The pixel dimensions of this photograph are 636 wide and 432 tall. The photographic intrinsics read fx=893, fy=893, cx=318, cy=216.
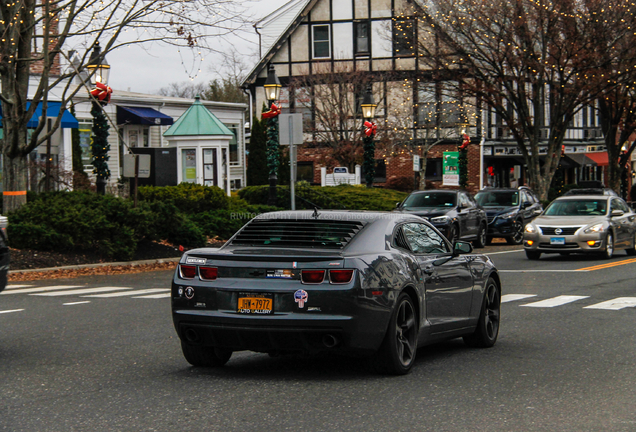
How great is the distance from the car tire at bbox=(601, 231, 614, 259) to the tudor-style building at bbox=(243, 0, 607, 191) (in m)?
26.3

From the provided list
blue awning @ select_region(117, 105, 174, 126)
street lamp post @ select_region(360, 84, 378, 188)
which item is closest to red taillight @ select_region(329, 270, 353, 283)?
street lamp post @ select_region(360, 84, 378, 188)

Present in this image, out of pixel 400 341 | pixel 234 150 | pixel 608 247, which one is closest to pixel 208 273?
pixel 400 341

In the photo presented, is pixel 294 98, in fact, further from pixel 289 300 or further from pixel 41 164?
pixel 289 300

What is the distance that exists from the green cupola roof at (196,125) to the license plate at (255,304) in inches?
1306

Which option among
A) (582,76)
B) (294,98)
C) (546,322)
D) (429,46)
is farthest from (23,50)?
(294,98)

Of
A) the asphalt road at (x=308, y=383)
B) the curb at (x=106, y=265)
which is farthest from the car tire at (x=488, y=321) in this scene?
the curb at (x=106, y=265)

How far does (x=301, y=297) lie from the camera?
704 cm

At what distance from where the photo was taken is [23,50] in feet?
67.5

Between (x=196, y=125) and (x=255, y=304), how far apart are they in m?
33.8

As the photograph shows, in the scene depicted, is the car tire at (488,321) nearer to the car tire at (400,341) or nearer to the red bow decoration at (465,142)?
the car tire at (400,341)

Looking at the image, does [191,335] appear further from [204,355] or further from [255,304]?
[255,304]

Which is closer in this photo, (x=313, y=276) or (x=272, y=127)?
(x=313, y=276)

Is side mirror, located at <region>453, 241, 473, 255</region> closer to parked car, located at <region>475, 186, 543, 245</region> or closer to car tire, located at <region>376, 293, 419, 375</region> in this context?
car tire, located at <region>376, 293, 419, 375</region>

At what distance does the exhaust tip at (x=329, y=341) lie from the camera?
23.2ft
